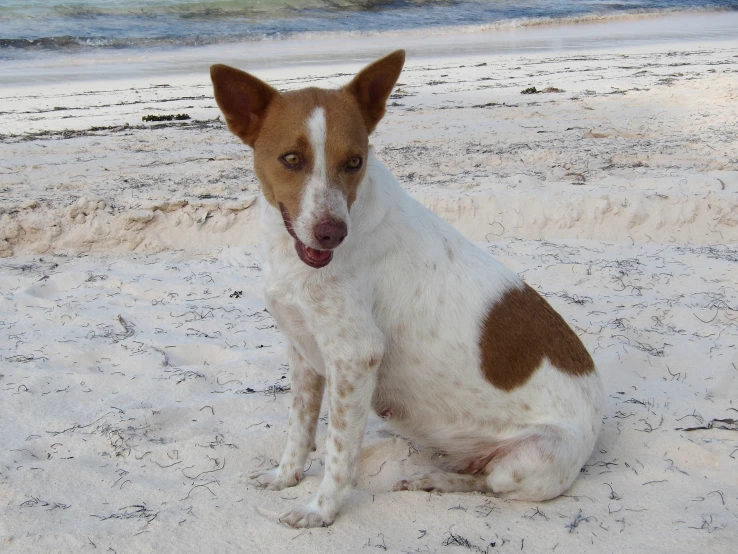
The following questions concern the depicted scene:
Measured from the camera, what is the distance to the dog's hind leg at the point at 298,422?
3.58 metres

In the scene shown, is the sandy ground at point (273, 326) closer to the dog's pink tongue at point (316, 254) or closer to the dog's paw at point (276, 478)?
the dog's paw at point (276, 478)

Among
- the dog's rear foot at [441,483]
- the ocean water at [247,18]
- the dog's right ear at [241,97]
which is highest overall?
the ocean water at [247,18]

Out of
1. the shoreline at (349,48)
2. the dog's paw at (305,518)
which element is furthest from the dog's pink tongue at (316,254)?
the shoreline at (349,48)

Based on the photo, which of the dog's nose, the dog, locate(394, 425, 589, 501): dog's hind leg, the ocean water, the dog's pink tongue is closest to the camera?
the dog's nose

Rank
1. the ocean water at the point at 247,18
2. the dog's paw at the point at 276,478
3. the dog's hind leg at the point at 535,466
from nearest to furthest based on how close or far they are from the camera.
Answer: the dog's hind leg at the point at 535,466
the dog's paw at the point at 276,478
the ocean water at the point at 247,18

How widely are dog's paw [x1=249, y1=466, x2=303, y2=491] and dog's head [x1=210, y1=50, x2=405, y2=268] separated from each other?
121 cm

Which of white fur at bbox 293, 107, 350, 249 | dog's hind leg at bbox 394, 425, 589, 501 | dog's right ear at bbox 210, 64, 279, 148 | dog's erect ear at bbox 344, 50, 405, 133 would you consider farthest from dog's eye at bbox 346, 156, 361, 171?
dog's hind leg at bbox 394, 425, 589, 501

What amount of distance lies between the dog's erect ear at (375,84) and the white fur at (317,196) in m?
0.30

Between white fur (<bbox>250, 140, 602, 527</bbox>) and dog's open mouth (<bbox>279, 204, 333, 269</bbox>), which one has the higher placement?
dog's open mouth (<bbox>279, 204, 333, 269</bbox>)

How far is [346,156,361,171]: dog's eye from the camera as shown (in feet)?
9.95

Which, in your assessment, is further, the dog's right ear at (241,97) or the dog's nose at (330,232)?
the dog's right ear at (241,97)

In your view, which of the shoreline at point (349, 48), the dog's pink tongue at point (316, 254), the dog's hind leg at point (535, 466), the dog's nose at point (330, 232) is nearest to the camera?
the dog's nose at point (330, 232)

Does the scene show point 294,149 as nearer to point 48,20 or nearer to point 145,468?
point 145,468

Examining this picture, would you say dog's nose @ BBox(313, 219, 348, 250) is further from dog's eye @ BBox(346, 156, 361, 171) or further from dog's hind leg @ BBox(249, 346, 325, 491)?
dog's hind leg @ BBox(249, 346, 325, 491)
